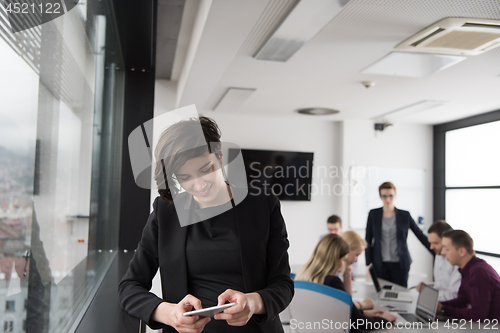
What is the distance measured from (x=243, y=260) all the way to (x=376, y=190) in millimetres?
5690

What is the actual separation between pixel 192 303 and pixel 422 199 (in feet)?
20.7

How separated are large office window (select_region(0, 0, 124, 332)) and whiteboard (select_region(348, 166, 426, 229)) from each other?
5091mm

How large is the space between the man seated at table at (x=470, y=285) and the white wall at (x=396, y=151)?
3.21 m

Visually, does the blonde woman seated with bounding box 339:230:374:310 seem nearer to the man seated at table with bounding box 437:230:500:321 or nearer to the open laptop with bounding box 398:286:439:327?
the open laptop with bounding box 398:286:439:327

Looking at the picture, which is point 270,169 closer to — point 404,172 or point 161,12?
point 404,172

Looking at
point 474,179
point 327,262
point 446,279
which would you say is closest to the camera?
point 327,262

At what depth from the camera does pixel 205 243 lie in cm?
113

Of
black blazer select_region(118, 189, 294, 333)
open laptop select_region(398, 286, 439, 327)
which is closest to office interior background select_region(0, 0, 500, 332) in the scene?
black blazer select_region(118, 189, 294, 333)

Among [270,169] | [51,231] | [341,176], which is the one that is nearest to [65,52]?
[51,231]

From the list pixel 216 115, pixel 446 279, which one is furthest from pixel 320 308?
pixel 216 115

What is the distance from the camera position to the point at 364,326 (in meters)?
2.39

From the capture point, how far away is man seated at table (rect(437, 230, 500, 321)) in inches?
103

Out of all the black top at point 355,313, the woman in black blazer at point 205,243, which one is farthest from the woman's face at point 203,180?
the black top at point 355,313

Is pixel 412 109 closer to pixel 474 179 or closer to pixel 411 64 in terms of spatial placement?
pixel 474 179
